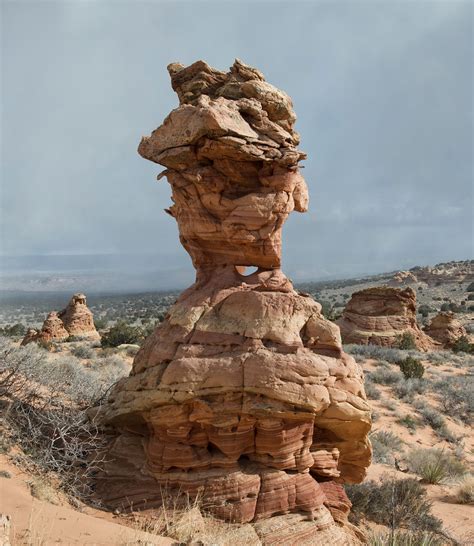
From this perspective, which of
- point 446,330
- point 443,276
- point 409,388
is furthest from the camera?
point 443,276

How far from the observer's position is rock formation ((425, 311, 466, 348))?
98.1ft

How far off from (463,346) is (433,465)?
19982 mm

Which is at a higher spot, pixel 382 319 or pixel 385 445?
pixel 382 319

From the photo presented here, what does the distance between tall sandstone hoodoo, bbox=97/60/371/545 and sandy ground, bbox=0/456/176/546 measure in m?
1.30

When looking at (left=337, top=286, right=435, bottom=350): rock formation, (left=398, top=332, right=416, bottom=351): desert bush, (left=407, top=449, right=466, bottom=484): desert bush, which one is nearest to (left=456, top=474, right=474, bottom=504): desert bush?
(left=407, top=449, right=466, bottom=484): desert bush

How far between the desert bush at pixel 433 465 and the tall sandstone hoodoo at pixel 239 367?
4616mm

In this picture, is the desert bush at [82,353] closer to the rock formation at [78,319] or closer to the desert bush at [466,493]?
the rock formation at [78,319]

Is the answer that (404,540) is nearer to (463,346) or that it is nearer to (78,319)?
(463,346)

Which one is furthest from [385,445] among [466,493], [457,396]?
[457,396]

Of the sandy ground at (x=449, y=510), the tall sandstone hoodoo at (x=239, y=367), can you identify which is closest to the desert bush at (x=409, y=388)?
the sandy ground at (x=449, y=510)

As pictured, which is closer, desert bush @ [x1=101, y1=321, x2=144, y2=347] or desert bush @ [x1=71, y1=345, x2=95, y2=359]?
desert bush @ [x1=71, y1=345, x2=95, y2=359]

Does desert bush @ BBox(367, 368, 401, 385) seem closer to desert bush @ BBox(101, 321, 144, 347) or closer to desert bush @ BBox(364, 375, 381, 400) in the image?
desert bush @ BBox(364, 375, 381, 400)

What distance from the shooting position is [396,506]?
8.46m

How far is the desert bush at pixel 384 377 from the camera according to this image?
2014cm
